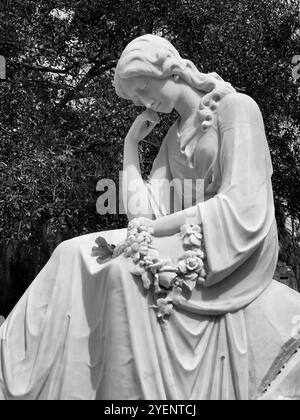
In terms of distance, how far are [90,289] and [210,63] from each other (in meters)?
7.31

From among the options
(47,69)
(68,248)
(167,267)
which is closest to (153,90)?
(68,248)

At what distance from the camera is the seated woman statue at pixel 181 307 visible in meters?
4.07

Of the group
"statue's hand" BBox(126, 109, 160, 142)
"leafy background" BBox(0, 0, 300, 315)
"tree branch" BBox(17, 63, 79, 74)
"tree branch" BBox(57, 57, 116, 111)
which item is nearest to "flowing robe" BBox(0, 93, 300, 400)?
"statue's hand" BBox(126, 109, 160, 142)

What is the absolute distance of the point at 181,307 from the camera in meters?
4.16

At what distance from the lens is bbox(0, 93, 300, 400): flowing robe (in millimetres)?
4059

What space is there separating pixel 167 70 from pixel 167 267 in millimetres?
1210

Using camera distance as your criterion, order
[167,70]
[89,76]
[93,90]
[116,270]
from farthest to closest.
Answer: [89,76], [93,90], [167,70], [116,270]

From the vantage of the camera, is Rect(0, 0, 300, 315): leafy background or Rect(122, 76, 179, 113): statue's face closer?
Rect(122, 76, 179, 113): statue's face

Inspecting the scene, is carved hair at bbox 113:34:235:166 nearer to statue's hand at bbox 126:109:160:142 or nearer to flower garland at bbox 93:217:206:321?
statue's hand at bbox 126:109:160:142

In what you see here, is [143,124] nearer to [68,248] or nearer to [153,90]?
[153,90]

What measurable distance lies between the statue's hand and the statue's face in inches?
3.0

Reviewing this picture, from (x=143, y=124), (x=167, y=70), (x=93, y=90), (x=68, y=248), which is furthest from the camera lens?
(x=93, y=90)

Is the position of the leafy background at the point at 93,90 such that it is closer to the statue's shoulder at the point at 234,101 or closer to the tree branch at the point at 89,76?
the tree branch at the point at 89,76
